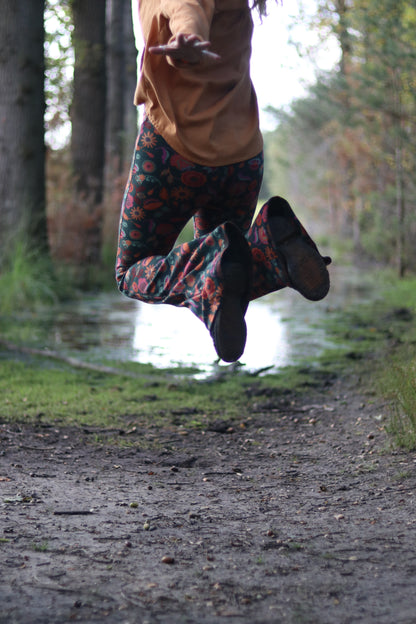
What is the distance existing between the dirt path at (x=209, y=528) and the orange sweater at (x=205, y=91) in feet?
4.91

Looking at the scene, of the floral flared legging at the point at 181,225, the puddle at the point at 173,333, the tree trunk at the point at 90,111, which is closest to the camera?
the floral flared legging at the point at 181,225

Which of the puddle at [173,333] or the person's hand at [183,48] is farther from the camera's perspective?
the puddle at [173,333]

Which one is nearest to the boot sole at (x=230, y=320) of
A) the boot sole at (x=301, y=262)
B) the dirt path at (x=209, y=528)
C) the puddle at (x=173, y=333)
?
the boot sole at (x=301, y=262)

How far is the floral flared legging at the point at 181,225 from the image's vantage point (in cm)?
284

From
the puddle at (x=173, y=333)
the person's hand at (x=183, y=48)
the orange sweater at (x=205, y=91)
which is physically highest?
the person's hand at (x=183, y=48)

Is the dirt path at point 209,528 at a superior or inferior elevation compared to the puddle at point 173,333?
superior

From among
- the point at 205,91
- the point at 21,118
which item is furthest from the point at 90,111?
the point at 205,91

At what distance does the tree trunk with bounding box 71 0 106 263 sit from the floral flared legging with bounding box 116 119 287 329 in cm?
944

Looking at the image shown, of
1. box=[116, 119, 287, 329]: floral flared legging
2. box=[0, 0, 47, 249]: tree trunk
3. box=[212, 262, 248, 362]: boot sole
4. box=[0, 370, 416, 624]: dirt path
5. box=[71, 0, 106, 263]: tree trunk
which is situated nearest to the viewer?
box=[0, 370, 416, 624]: dirt path

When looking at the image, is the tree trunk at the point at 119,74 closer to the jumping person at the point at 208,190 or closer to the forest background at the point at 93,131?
the forest background at the point at 93,131

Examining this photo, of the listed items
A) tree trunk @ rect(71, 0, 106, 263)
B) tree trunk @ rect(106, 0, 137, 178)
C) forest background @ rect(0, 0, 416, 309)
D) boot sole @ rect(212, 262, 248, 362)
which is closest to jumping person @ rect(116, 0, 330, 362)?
boot sole @ rect(212, 262, 248, 362)

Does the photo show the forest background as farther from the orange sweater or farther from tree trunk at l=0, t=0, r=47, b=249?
the orange sweater

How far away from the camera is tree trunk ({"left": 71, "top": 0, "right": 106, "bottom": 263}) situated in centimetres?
1264

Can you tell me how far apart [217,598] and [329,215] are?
91.0ft
